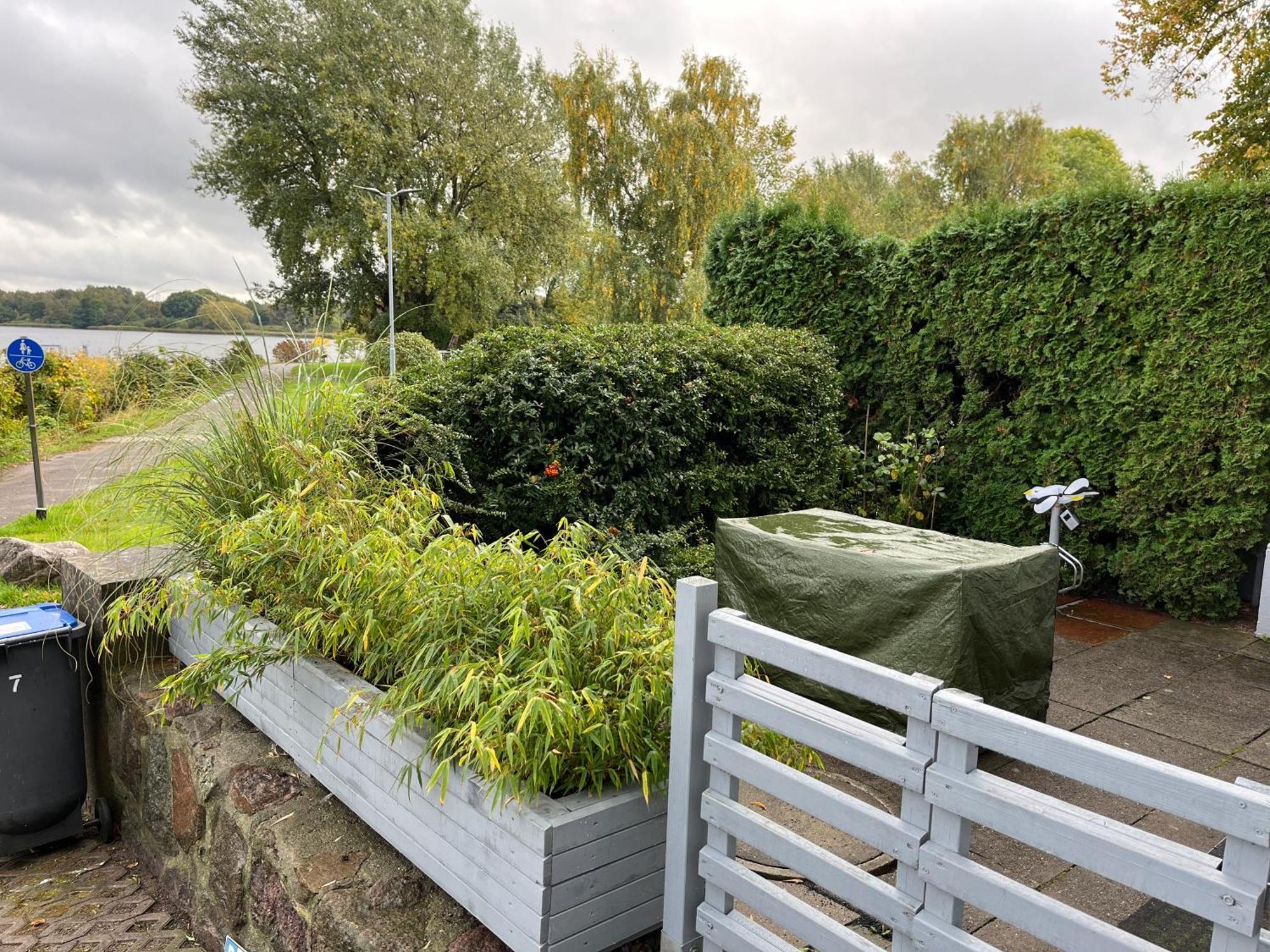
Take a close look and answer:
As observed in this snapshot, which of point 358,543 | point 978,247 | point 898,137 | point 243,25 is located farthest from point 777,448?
point 898,137

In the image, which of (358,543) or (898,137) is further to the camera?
(898,137)

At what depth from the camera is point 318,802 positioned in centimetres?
220

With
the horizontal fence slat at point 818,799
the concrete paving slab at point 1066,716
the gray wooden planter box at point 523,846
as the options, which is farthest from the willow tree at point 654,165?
the horizontal fence slat at point 818,799

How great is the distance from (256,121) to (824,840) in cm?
2152

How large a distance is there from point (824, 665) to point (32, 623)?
3011mm

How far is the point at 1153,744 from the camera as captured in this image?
3.15 meters

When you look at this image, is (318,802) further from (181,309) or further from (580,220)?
(580,220)

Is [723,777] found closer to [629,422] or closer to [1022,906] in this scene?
[1022,906]

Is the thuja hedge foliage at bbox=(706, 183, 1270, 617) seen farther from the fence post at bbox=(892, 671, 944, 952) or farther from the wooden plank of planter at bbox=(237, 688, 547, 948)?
the wooden plank of planter at bbox=(237, 688, 547, 948)

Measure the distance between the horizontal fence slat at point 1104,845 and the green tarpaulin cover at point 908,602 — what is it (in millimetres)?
Answer: 1612

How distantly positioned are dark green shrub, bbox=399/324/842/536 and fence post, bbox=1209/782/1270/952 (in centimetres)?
329

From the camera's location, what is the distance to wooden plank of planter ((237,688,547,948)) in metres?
1.52

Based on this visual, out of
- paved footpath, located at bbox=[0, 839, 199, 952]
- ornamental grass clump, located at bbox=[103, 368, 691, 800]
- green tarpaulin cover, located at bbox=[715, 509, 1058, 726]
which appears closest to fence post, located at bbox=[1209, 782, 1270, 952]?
ornamental grass clump, located at bbox=[103, 368, 691, 800]

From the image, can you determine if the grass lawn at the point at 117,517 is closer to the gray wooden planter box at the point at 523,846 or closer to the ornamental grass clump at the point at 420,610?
the ornamental grass clump at the point at 420,610
